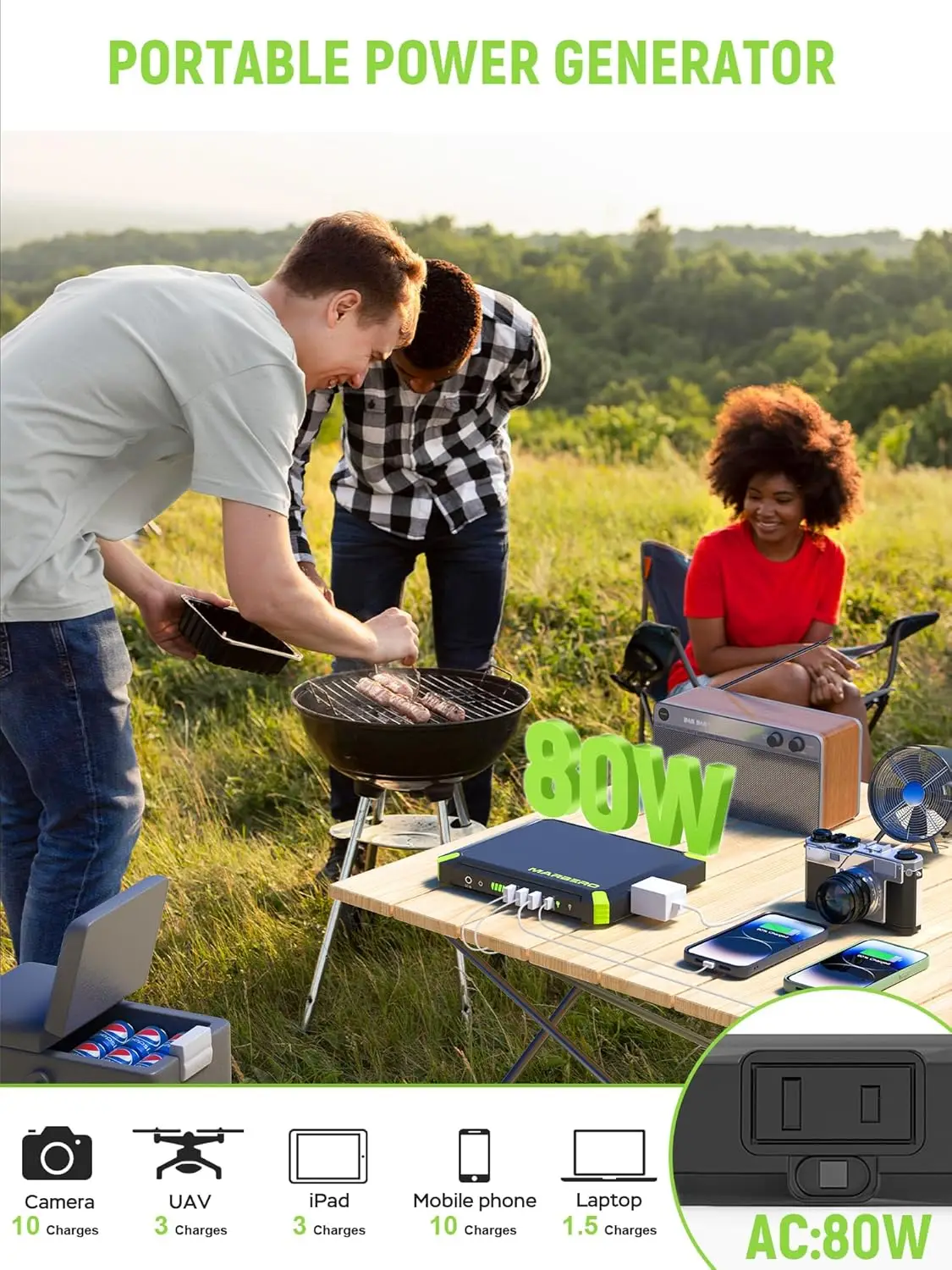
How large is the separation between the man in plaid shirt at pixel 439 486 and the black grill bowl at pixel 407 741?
0.75 meters

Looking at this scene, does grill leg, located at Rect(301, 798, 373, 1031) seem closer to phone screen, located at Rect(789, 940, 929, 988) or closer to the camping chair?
the camping chair

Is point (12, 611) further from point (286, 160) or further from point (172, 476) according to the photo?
point (286, 160)

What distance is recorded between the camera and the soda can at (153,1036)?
218 centimetres

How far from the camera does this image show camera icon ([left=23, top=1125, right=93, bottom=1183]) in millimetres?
2113

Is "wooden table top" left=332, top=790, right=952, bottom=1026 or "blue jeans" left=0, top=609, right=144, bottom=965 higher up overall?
"blue jeans" left=0, top=609, right=144, bottom=965

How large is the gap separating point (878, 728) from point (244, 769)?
2354 millimetres

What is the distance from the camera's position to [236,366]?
2414mm

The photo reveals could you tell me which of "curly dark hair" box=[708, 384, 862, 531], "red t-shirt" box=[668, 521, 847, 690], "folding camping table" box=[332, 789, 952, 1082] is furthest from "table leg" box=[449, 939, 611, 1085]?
"curly dark hair" box=[708, 384, 862, 531]

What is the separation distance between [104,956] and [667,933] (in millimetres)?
933

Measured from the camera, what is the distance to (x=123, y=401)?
2.47m

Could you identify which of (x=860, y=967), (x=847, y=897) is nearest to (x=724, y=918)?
(x=847, y=897)

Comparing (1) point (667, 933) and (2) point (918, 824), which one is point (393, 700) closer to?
(1) point (667, 933)

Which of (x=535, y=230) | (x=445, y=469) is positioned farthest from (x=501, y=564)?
(x=535, y=230)

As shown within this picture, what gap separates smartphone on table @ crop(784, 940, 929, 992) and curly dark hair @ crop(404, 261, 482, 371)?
5.81 feet
